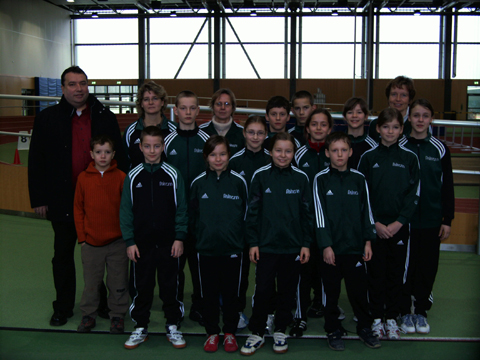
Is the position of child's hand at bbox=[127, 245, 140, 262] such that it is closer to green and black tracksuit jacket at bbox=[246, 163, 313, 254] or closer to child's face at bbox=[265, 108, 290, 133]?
green and black tracksuit jacket at bbox=[246, 163, 313, 254]

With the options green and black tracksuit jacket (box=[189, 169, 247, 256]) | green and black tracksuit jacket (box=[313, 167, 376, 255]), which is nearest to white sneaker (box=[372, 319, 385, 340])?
green and black tracksuit jacket (box=[313, 167, 376, 255])

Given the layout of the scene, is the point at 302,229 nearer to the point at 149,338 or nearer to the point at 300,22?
the point at 149,338

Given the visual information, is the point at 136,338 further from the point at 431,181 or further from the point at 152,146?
the point at 431,181

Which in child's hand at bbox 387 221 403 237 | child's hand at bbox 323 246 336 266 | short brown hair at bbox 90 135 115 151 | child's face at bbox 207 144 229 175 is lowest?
child's hand at bbox 323 246 336 266

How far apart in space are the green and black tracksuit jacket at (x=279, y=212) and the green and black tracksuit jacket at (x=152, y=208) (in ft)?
1.54

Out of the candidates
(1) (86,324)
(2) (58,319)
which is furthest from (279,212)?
(2) (58,319)

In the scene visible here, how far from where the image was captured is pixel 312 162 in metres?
3.10

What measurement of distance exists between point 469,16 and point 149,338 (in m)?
25.2

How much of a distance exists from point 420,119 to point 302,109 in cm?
86

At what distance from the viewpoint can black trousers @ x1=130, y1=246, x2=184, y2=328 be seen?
9.23 feet

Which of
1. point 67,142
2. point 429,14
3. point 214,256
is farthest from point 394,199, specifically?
point 429,14

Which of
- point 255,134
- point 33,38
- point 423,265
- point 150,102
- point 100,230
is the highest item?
point 33,38

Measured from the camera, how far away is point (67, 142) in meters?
3.05

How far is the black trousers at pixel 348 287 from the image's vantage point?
2750 mm
